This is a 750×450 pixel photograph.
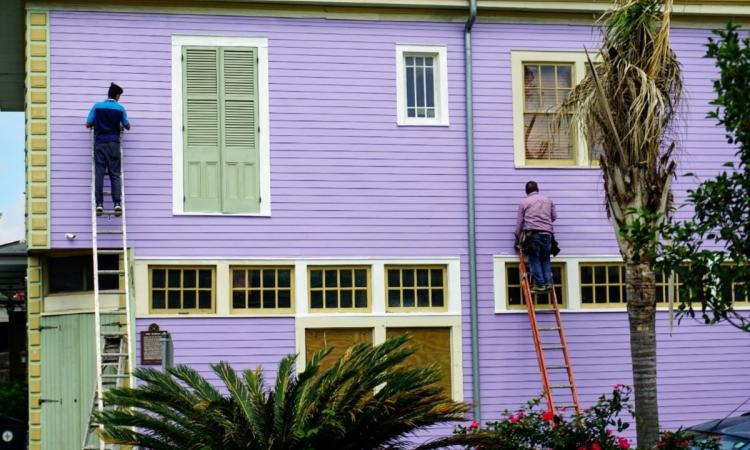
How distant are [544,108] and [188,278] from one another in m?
6.02

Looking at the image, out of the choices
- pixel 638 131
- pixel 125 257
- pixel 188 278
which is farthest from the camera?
pixel 188 278

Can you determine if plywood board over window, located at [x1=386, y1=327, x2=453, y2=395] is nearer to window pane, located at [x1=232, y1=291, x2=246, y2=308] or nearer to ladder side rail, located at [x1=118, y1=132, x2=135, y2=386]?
window pane, located at [x1=232, y1=291, x2=246, y2=308]

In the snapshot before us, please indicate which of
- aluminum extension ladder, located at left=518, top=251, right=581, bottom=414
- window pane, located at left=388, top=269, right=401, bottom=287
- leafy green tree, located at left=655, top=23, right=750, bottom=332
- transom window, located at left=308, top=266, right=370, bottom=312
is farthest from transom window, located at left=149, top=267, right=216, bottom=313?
leafy green tree, located at left=655, top=23, right=750, bottom=332

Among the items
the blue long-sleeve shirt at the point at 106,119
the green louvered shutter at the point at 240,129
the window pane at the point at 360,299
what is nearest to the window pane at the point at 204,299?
the green louvered shutter at the point at 240,129

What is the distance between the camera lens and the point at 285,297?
1919 cm

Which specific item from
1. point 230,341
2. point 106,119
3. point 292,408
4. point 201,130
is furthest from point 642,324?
point 106,119

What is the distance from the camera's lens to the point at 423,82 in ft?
65.2

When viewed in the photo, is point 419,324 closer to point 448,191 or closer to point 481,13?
point 448,191

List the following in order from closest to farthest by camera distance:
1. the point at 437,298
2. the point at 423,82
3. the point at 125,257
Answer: the point at 125,257
the point at 437,298
the point at 423,82

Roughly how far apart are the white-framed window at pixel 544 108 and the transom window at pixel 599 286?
1586 millimetres

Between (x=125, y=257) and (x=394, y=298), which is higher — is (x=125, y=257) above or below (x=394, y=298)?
above

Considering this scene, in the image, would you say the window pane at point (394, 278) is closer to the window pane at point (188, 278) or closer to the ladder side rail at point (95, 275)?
the window pane at point (188, 278)

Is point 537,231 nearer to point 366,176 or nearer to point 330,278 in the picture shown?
point 366,176

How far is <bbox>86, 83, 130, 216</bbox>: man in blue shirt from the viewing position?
18.2 m
